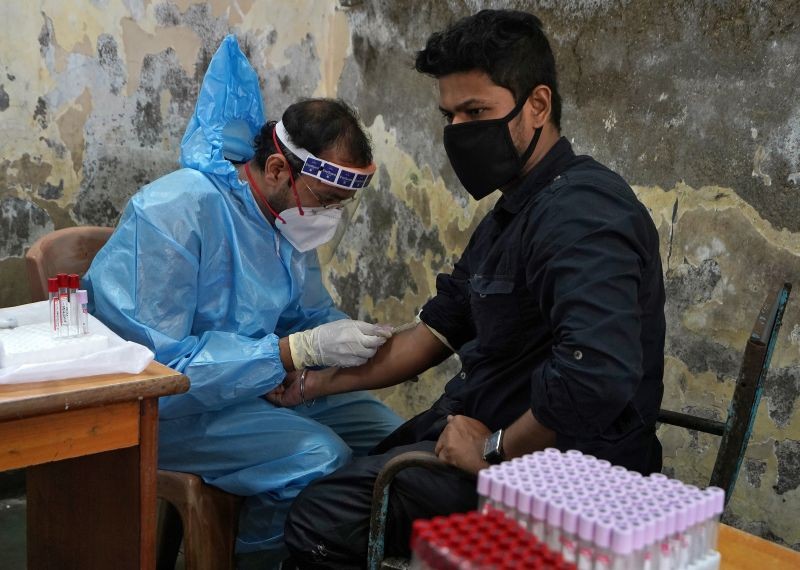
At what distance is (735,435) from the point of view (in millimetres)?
1420

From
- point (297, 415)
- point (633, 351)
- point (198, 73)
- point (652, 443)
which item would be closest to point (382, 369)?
point (297, 415)

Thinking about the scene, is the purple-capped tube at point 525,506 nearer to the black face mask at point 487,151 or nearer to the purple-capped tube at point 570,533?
the purple-capped tube at point 570,533

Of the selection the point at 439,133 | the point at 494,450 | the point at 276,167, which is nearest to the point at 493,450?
the point at 494,450

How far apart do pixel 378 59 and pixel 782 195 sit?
1.72 m

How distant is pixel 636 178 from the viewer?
2.29 metres

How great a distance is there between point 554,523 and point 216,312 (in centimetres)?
133

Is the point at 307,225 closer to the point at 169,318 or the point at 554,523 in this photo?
the point at 169,318

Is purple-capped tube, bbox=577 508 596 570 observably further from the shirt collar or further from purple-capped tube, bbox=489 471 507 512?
the shirt collar

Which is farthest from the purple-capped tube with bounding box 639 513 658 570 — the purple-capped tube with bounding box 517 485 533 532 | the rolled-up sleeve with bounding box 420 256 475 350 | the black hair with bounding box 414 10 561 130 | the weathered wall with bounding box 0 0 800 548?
the weathered wall with bounding box 0 0 800 548

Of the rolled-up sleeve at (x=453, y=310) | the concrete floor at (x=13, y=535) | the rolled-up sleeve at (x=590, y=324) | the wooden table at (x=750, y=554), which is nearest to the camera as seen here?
the wooden table at (x=750, y=554)

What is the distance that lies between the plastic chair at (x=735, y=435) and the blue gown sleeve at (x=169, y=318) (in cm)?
55

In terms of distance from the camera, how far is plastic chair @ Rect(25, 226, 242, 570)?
182 cm

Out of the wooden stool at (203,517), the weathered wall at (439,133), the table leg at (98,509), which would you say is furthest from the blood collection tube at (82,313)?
the weathered wall at (439,133)

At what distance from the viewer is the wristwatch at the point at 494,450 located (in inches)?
56.5
